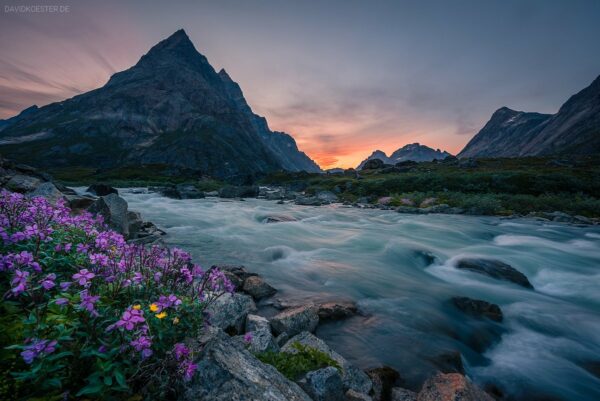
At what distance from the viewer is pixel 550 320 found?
9.64m

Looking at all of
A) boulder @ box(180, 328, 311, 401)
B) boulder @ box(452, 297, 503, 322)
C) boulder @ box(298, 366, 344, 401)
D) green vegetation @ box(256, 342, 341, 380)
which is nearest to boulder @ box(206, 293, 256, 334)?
green vegetation @ box(256, 342, 341, 380)

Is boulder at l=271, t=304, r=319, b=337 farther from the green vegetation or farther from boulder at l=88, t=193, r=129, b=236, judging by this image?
boulder at l=88, t=193, r=129, b=236

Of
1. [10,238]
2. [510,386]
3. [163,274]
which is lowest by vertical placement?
[510,386]

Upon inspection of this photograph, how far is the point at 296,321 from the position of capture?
695cm

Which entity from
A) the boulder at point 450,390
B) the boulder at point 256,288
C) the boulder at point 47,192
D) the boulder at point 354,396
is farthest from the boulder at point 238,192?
the boulder at point 354,396

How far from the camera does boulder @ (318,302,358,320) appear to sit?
27.3 feet

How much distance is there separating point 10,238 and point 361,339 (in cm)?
726

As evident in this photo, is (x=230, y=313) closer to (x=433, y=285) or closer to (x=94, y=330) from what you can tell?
(x=94, y=330)

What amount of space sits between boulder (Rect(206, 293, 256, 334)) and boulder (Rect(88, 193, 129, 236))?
8.34 m

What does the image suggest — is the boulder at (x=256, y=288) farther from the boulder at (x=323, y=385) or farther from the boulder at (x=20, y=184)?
the boulder at (x=20, y=184)

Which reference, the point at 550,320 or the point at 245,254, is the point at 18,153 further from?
the point at 550,320

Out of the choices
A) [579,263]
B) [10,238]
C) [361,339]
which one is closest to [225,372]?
[10,238]

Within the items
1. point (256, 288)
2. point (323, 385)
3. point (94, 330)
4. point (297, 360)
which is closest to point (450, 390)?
point (323, 385)

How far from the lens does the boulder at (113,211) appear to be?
12299 mm
